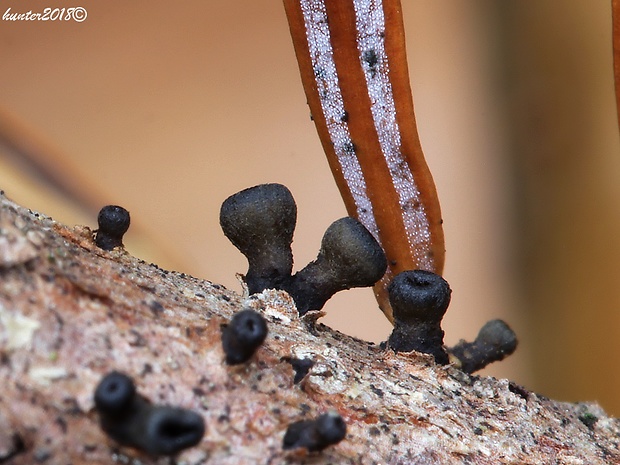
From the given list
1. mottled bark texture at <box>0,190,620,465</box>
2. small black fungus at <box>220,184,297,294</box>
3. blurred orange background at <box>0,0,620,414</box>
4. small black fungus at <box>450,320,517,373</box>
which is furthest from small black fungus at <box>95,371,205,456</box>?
blurred orange background at <box>0,0,620,414</box>

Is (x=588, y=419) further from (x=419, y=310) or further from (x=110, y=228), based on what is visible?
(x=110, y=228)

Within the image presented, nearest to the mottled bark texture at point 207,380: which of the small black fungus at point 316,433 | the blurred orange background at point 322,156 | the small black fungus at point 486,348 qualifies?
the small black fungus at point 316,433

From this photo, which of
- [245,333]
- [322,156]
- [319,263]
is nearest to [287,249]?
[319,263]

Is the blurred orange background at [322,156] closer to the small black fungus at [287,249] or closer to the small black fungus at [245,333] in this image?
the small black fungus at [287,249]

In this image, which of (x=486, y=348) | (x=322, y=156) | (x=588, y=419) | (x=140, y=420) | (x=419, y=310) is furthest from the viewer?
(x=322, y=156)

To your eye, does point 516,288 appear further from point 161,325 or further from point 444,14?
point 161,325

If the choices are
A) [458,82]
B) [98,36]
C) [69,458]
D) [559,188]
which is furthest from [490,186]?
[69,458]
